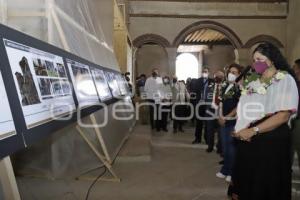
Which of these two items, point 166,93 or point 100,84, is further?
point 166,93

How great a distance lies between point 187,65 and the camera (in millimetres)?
27703

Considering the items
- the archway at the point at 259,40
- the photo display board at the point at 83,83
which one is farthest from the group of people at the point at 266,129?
the archway at the point at 259,40

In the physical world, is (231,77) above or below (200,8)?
below

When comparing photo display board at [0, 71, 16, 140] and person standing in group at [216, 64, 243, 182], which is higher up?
photo display board at [0, 71, 16, 140]

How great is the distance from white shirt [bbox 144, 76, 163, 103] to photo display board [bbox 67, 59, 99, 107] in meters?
6.20

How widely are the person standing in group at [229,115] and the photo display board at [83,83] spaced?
185cm

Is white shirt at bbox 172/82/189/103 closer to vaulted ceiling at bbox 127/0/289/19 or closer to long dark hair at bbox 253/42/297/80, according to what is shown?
vaulted ceiling at bbox 127/0/289/19

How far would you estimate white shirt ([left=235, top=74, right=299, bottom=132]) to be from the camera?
2926mm

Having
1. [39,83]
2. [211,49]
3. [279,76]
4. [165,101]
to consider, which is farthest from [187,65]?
[39,83]

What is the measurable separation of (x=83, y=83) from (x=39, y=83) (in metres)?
1.22

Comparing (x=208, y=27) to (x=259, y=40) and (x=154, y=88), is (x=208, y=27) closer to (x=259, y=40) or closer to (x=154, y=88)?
(x=259, y=40)

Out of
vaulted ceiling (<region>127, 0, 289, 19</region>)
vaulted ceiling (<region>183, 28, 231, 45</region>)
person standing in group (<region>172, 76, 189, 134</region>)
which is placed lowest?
person standing in group (<region>172, 76, 189, 134</region>)

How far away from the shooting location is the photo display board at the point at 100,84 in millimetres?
4295

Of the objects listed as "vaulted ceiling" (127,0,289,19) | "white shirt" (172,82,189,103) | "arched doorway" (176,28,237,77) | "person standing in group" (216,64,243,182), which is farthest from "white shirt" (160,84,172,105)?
"arched doorway" (176,28,237,77)
